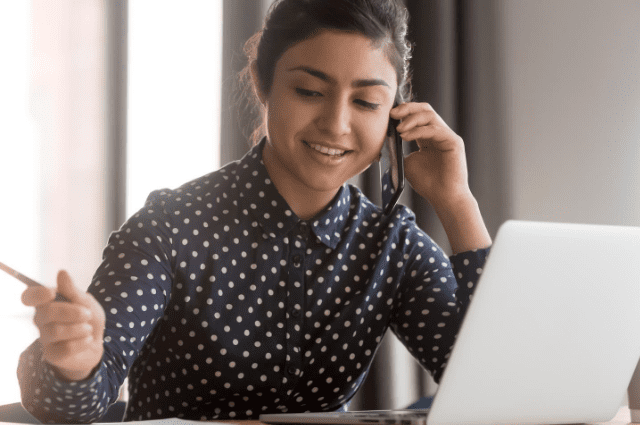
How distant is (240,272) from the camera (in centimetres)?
108

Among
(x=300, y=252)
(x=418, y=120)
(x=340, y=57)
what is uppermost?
(x=340, y=57)

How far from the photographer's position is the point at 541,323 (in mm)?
651

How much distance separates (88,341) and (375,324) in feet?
2.00

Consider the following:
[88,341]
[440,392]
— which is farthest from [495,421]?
[88,341]

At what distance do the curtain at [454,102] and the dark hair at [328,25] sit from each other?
976mm

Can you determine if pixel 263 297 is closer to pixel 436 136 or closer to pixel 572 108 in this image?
pixel 436 136

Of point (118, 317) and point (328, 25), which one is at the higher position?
point (328, 25)

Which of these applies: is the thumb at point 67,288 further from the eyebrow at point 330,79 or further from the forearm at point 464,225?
the forearm at point 464,225

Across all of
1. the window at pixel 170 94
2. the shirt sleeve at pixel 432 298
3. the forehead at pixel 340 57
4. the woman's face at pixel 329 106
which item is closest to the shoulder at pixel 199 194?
the woman's face at pixel 329 106

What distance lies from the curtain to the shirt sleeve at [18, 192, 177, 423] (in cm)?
121

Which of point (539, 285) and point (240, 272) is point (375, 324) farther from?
point (539, 285)

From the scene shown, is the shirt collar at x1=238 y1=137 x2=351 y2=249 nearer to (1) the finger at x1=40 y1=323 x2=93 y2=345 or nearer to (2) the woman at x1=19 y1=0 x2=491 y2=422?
(2) the woman at x1=19 y1=0 x2=491 y2=422

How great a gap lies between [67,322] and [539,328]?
45 centimetres

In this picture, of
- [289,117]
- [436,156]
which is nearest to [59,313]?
[289,117]
